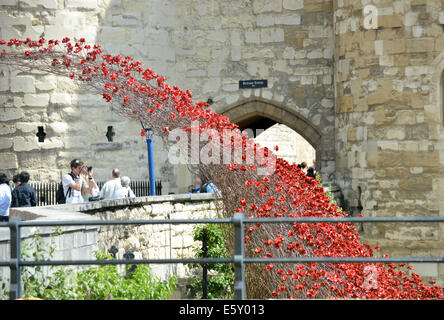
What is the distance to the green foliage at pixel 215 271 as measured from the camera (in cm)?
951

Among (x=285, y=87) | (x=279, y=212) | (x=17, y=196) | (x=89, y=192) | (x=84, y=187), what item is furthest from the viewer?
(x=285, y=87)

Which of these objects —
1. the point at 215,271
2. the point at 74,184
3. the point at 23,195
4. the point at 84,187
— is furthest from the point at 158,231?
the point at 23,195

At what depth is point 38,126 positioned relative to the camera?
14312 mm

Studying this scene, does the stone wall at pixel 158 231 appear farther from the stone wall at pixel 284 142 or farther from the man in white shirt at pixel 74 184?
the stone wall at pixel 284 142

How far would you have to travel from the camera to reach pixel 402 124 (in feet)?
43.3

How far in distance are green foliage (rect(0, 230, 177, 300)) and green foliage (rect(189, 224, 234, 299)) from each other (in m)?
2.71

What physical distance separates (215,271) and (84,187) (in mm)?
2041

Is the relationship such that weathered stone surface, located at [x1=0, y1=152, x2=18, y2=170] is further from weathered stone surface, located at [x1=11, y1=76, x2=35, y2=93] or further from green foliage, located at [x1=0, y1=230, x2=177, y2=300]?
green foliage, located at [x1=0, y1=230, x2=177, y2=300]

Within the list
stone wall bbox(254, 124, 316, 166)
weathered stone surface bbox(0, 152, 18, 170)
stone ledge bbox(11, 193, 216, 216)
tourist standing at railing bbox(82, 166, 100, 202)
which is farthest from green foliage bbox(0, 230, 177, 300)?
stone wall bbox(254, 124, 316, 166)

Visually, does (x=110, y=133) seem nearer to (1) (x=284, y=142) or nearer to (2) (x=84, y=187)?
(2) (x=84, y=187)
